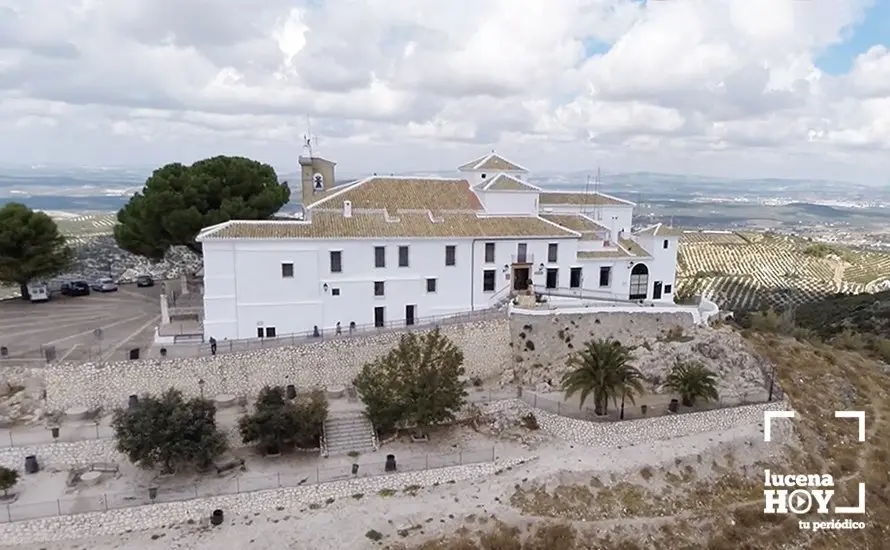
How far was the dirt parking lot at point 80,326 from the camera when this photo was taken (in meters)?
25.0

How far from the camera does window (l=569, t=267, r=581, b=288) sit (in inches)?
1264

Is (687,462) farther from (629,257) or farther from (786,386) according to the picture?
(629,257)

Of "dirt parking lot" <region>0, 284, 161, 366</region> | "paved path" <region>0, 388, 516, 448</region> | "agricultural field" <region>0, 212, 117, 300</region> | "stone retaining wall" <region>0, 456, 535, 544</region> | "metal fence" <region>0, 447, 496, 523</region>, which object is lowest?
"stone retaining wall" <region>0, 456, 535, 544</region>

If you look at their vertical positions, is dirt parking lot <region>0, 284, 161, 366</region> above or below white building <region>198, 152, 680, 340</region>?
below

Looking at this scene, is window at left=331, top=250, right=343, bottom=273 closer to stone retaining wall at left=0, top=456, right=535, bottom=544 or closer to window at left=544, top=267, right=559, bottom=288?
stone retaining wall at left=0, top=456, right=535, bottom=544

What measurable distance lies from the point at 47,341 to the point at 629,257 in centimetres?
3081

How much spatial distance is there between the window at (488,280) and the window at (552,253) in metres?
3.40

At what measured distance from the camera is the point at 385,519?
1888cm

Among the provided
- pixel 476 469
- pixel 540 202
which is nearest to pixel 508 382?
pixel 476 469

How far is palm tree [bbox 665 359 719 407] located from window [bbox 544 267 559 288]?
8.17m

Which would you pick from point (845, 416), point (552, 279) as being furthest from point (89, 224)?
point (845, 416)

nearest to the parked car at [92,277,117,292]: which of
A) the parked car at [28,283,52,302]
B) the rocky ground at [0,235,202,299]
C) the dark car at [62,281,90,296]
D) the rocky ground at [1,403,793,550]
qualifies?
the dark car at [62,281,90,296]

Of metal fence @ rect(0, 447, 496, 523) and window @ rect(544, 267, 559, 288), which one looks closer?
metal fence @ rect(0, 447, 496, 523)

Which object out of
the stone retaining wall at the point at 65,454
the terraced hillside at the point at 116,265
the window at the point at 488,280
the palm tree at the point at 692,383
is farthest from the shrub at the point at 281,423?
the terraced hillside at the point at 116,265
